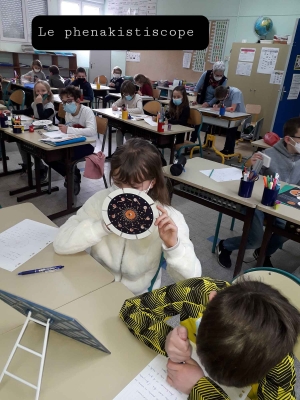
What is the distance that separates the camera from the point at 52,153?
295cm

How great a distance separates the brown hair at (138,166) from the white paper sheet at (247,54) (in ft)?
20.2

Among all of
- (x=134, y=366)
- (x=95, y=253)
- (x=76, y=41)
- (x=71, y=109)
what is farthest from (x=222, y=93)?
(x=134, y=366)

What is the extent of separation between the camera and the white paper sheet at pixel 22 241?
1.23 metres

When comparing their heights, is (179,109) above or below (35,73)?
below

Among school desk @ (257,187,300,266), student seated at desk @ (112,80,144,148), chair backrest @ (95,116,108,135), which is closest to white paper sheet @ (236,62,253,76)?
student seated at desk @ (112,80,144,148)

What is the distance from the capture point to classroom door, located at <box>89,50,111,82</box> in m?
9.40

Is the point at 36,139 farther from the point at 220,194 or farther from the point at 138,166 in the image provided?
the point at 138,166

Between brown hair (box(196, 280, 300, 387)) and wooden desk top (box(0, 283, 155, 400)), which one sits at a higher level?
brown hair (box(196, 280, 300, 387))

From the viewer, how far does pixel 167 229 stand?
1058 millimetres

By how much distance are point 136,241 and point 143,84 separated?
5660 millimetres

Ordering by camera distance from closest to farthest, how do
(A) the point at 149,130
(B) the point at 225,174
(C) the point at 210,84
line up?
(B) the point at 225,174 → (A) the point at 149,130 → (C) the point at 210,84

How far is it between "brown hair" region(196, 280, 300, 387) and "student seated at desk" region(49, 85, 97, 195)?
2.75 m

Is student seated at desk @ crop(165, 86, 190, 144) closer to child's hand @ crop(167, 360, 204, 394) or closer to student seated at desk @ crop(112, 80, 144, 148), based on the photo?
student seated at desk @ crop(112, 80, 144, 148)

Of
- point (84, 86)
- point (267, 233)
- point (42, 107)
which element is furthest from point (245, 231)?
point (84, 86)
